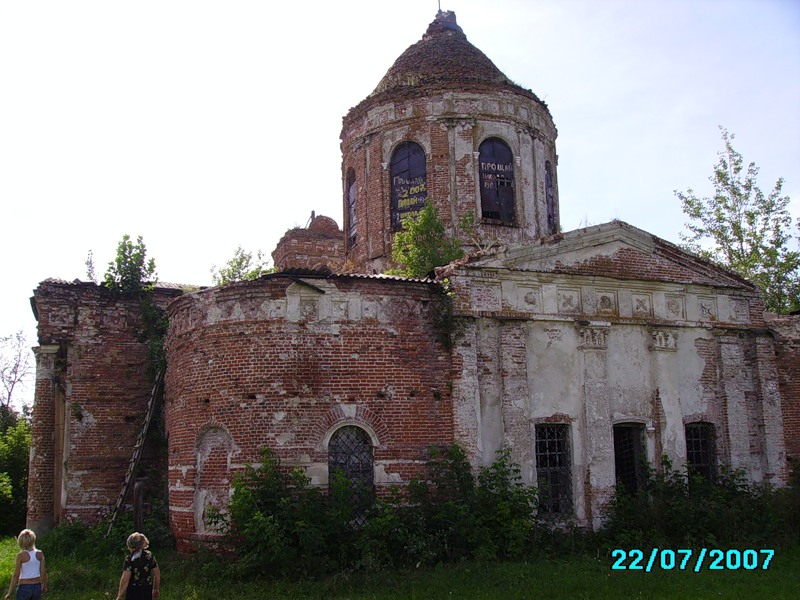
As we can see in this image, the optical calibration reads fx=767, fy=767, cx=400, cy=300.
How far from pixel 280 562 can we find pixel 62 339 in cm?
727

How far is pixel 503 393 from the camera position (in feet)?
44.9

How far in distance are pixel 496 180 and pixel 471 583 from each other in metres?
11.0

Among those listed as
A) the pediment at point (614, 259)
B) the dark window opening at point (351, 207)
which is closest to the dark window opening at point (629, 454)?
the pediment at point (614, 259)

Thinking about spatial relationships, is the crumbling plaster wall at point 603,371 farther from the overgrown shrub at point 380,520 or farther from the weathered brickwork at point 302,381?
the weathered brickwork at point 302,381

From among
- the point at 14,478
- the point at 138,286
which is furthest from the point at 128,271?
the point at 14,478

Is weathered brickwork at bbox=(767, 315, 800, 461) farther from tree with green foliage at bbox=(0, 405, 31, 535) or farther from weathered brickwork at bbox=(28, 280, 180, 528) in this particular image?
tree with green foliage at bbox=(0, 405, 31, 535)

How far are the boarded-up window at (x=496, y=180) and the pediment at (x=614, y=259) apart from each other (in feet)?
13.2

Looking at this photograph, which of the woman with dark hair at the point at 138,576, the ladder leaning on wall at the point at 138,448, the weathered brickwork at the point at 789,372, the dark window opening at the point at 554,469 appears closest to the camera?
the woman with dark hair at the point at 138,576

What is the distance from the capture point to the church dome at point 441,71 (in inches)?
757

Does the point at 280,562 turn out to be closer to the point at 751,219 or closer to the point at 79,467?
Result: the point at 79,467

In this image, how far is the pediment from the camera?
14.4m

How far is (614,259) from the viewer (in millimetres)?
15234

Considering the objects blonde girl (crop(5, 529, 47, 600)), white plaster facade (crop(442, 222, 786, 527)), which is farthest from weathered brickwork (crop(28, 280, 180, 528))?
white plaster facade (crop(442, 222, 786, 527))

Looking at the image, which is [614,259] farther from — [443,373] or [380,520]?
[380,520]
